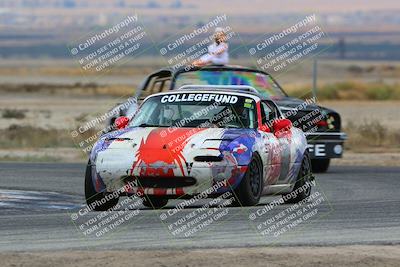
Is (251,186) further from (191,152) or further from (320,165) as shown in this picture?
Result: (320,165)

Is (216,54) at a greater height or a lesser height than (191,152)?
lesser

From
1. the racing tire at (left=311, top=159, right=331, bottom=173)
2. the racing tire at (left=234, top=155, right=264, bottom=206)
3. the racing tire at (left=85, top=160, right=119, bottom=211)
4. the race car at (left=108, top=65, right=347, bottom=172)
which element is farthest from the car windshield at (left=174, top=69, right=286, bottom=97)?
the racing tire at (left=85, top=160, right=119, bottom=211)

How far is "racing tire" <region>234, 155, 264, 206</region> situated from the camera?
535 inches

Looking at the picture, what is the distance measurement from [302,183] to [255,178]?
1.93 metres

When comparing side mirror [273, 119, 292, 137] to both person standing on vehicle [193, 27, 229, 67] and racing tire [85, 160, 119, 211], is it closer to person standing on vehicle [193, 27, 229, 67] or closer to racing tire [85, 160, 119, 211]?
racing tire [85, 160, 119, 211]

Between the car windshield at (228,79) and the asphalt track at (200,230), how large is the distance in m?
3.38

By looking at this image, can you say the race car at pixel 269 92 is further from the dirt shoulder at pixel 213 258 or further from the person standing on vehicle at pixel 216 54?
the dirt shoulder at pixel 213 258

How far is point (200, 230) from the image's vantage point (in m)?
11.6

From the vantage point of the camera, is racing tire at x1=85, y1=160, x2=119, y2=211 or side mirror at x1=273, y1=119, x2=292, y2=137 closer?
racing tire at x1=85, y1=160, x2=119, y2=211

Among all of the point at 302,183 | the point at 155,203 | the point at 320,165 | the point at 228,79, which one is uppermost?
the point at 155,203

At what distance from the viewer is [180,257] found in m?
9.79

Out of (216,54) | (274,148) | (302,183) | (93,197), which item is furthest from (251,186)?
(216,54)

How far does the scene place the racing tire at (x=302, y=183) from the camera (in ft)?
51.3

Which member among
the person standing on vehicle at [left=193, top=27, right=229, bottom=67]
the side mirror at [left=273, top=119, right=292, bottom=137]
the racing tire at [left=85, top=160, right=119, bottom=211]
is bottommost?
the person standing on vehicle at [left=193, top=27, right=229, bottom=67]
